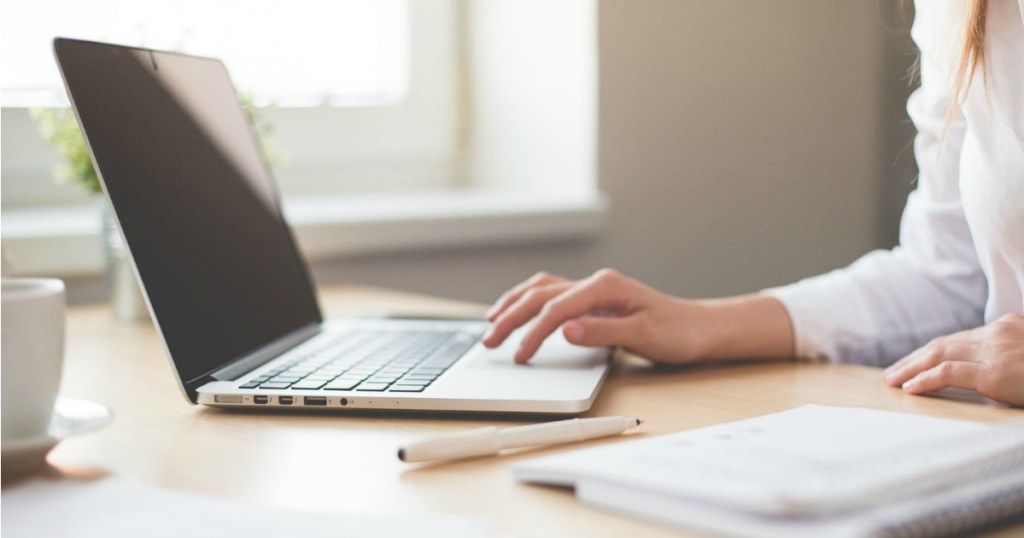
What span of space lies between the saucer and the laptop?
7cm

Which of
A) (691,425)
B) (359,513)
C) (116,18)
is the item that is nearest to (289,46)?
(116,18)

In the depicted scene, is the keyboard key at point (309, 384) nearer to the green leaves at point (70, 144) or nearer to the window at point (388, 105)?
the green leaves at point (70, 144)

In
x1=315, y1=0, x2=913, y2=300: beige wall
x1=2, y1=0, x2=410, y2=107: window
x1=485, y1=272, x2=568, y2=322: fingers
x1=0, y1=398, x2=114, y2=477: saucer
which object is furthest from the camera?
x1=315, y1=0, x2=913, y2=300: beige wall

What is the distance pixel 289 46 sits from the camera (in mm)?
1690

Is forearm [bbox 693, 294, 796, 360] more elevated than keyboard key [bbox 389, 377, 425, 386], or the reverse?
keyboard key [bbox 389, 377, 425, 386]

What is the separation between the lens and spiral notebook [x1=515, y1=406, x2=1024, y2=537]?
17.3 inches

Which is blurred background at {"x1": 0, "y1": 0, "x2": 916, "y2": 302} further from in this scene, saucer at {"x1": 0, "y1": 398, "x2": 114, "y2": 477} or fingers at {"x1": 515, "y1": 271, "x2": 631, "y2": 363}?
saucer at {"x1": 0, "y1": 398, "x2": 114, "y2": 477}

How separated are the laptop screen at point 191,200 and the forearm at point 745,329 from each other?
1.19ft

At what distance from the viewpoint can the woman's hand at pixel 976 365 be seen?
73 cm

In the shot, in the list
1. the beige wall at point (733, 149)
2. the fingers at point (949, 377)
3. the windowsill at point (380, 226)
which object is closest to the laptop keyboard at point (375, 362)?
the fingers at point (949, 377)

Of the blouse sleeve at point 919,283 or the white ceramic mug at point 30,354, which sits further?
the blouse sleeve at point 919,283

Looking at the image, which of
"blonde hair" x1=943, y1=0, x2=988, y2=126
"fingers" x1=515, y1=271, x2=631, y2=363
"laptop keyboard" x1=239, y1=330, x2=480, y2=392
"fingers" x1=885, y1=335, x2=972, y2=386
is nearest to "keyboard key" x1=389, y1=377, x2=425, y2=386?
"laptop keyboard" x1=239, y1=330, x2=480, y2=392

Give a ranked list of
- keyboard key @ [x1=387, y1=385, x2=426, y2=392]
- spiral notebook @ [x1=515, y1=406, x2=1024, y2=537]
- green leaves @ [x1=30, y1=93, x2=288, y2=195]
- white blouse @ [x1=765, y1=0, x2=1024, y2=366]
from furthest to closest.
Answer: green leaves @ [x1=30, y1=93, x2=288, y2=195]
white blouse @ [x1=765, y1=0, x2=1024, y2=366]
keyboard key @ [x1=387, y1=385, x2=426, y2=392]
spiral notebook @ [x1=515, y1=406, x2=1024, y2=537]

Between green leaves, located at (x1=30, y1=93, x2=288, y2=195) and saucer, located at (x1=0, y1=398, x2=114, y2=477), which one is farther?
green leaves, located at (x1=30, y1=93, x2=288, y2=195)
